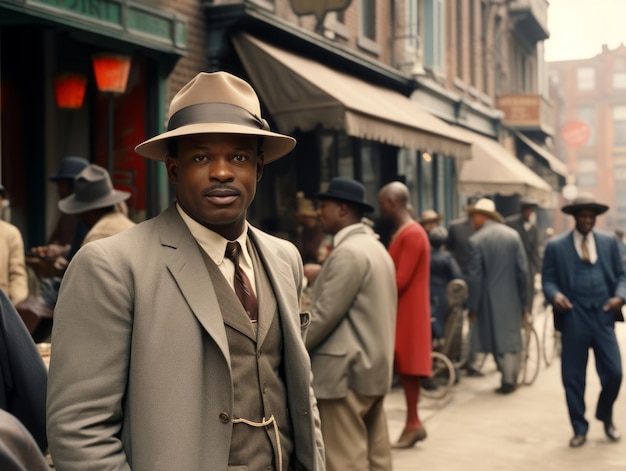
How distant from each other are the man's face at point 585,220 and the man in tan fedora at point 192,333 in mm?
5828

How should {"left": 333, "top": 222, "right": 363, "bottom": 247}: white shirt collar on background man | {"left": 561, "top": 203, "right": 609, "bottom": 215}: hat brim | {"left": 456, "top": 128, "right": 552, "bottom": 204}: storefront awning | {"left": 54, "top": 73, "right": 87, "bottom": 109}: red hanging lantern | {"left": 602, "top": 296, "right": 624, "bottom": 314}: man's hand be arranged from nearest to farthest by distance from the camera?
{"left": 333, "top": 222, "right": 363, "bottom": 247}: white shirt collar on background man
{"left": 602, "top": 296, "right": 624, "bottom": 314}: man's hand
{"left": 561, "top": 203, "right": 609, "bottom": 215}: hat brim
{"left": 54, "top": 73, "right": 87, "bottom": 109}: red hanging lantern
{"left": 456, "top": 128, "right": 552, "bottom": 204}: storefront awning

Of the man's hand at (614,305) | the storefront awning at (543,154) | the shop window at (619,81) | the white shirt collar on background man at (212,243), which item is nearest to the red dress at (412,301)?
the man's hand at (614,305)

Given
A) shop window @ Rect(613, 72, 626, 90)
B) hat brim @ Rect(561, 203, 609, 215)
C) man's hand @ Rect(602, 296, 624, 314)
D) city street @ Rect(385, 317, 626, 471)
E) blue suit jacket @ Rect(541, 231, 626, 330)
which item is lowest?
city street @ Rect(385, 317, 626, 471)

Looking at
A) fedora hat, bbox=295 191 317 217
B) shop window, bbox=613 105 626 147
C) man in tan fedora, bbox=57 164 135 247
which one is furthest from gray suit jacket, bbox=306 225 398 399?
shop window, bbox=613 105 626 147

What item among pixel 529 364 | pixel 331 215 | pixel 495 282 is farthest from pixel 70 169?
pixel 529 364

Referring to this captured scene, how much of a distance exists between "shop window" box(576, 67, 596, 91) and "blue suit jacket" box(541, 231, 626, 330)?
80267 mm

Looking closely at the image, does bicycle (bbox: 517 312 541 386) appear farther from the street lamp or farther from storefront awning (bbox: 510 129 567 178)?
storefront awning (bbox: 510 129 567 178)

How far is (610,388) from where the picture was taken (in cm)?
833

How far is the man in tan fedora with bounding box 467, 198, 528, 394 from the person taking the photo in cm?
1104

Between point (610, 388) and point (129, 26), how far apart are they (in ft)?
17.6

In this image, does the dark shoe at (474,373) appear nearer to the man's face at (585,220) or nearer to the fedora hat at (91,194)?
the man's face at (585,220)

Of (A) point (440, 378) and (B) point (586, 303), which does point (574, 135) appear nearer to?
(A) point (440, 378)

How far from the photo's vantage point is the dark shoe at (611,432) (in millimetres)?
Result: 8289

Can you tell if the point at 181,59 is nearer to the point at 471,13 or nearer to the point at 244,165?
the point at 244,165
